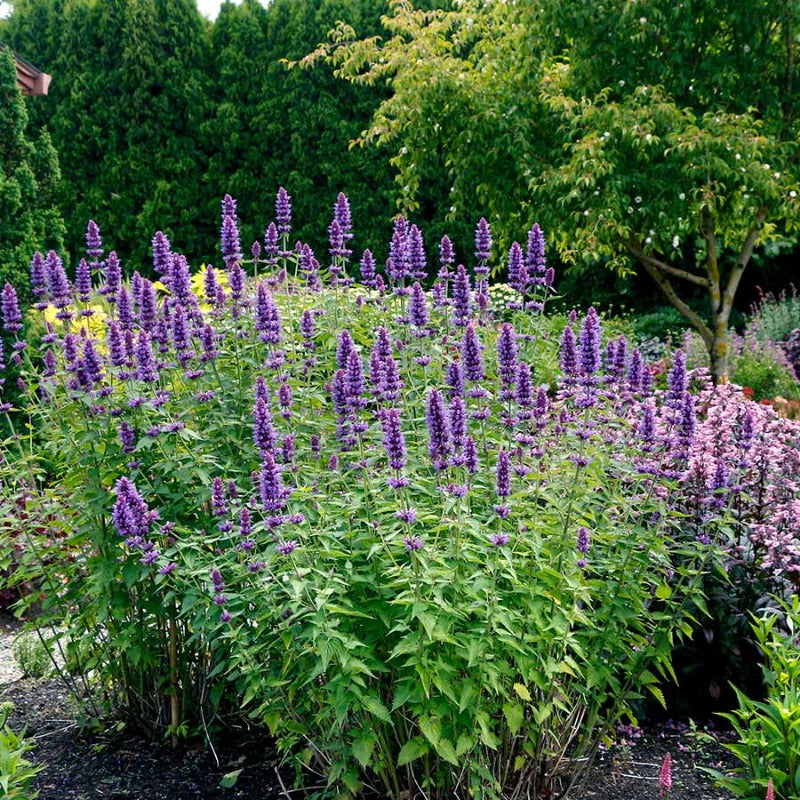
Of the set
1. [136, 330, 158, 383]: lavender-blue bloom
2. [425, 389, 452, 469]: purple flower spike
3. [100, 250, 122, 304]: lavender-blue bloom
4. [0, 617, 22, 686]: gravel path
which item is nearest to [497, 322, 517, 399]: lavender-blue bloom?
[425, 389, 452, 469]: purple flower spike

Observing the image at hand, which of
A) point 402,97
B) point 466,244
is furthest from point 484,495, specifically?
point 466,244

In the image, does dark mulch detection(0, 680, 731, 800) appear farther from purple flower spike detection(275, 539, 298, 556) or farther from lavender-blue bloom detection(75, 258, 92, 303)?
lavender-blue bloom detection(75, 258, 92, 303)

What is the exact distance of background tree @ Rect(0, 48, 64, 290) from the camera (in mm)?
9078

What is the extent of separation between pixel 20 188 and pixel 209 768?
22.2ft

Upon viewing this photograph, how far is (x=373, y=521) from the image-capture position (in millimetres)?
3398

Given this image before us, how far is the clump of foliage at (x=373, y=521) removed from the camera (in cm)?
329

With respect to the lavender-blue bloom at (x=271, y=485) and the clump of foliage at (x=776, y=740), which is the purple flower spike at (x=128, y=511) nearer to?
the lavender-blue bloom at (x=271, y=485)

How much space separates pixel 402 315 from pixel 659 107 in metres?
4.71

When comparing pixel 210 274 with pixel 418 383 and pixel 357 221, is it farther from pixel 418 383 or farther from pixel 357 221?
pixel 357 221

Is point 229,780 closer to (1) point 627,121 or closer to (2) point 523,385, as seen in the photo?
(2) point 523,385

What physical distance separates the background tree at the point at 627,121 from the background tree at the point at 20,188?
3.81 m

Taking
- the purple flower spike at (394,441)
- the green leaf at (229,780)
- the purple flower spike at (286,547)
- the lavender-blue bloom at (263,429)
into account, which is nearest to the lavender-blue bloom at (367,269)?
the lavender-blue bloom at (263,429)

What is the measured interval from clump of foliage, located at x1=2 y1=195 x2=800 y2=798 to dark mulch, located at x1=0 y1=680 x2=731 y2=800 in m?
0.17

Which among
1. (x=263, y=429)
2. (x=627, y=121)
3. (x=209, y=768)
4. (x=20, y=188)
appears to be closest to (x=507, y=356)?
(x=263, y=429)
